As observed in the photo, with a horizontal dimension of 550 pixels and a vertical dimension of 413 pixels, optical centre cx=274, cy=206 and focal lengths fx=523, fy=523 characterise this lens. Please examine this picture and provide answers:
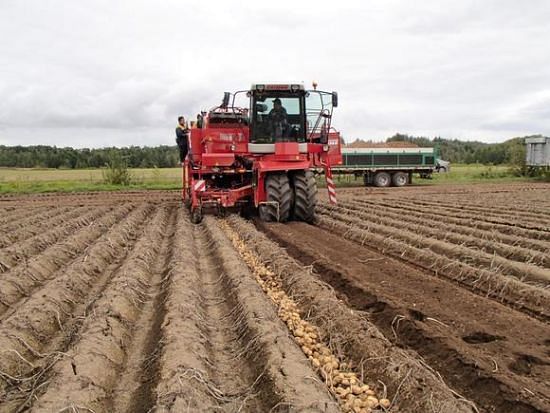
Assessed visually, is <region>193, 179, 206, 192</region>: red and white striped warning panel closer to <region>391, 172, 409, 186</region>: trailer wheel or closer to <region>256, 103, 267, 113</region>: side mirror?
<region>256, 103, 267, 113</region>: side mirror

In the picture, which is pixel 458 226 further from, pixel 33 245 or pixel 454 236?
pixel 33 245

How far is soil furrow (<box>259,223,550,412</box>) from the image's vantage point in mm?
3494

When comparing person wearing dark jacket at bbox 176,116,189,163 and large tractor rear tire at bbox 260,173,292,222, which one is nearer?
large tractor rear tire at bbox 260,173,292,222

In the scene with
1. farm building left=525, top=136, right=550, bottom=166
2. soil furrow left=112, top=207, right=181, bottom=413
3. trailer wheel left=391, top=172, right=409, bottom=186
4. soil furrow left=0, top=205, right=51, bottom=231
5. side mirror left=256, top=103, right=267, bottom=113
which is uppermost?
side mirror left=256, top=103, right=267, bottom=113

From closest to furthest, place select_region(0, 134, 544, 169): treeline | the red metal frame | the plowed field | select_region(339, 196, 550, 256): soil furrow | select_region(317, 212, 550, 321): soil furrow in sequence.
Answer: the plowed field < select_region(317, 212, 550, 321): soil furrow < select_region(339, 196, 550, 256): soil furrow < the red metal frame < select_region(0, 134, 544, 169): treeline

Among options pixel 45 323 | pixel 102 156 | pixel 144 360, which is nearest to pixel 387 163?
pixel 45 323

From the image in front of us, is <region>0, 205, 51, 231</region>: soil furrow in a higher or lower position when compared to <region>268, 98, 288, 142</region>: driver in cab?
lower

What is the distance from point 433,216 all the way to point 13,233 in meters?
8.84

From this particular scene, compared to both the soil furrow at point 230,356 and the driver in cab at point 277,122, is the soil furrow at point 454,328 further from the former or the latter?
the driver in cab at point 277,122

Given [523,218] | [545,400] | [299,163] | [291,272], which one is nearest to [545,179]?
[523,218]

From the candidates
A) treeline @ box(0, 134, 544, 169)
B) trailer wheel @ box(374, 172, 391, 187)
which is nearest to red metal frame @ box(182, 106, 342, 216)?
trailer wheel @ box(374, 172, 391, 187)

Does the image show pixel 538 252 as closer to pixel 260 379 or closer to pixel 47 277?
pixel 260 379

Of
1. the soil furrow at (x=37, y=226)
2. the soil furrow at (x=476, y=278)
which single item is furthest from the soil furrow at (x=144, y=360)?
the soil furrow at (x=37, y=226)

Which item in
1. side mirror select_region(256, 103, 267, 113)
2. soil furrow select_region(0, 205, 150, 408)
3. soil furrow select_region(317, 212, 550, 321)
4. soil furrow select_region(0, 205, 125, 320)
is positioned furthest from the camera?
side mirror select_region(256, 103, 267, 113)
